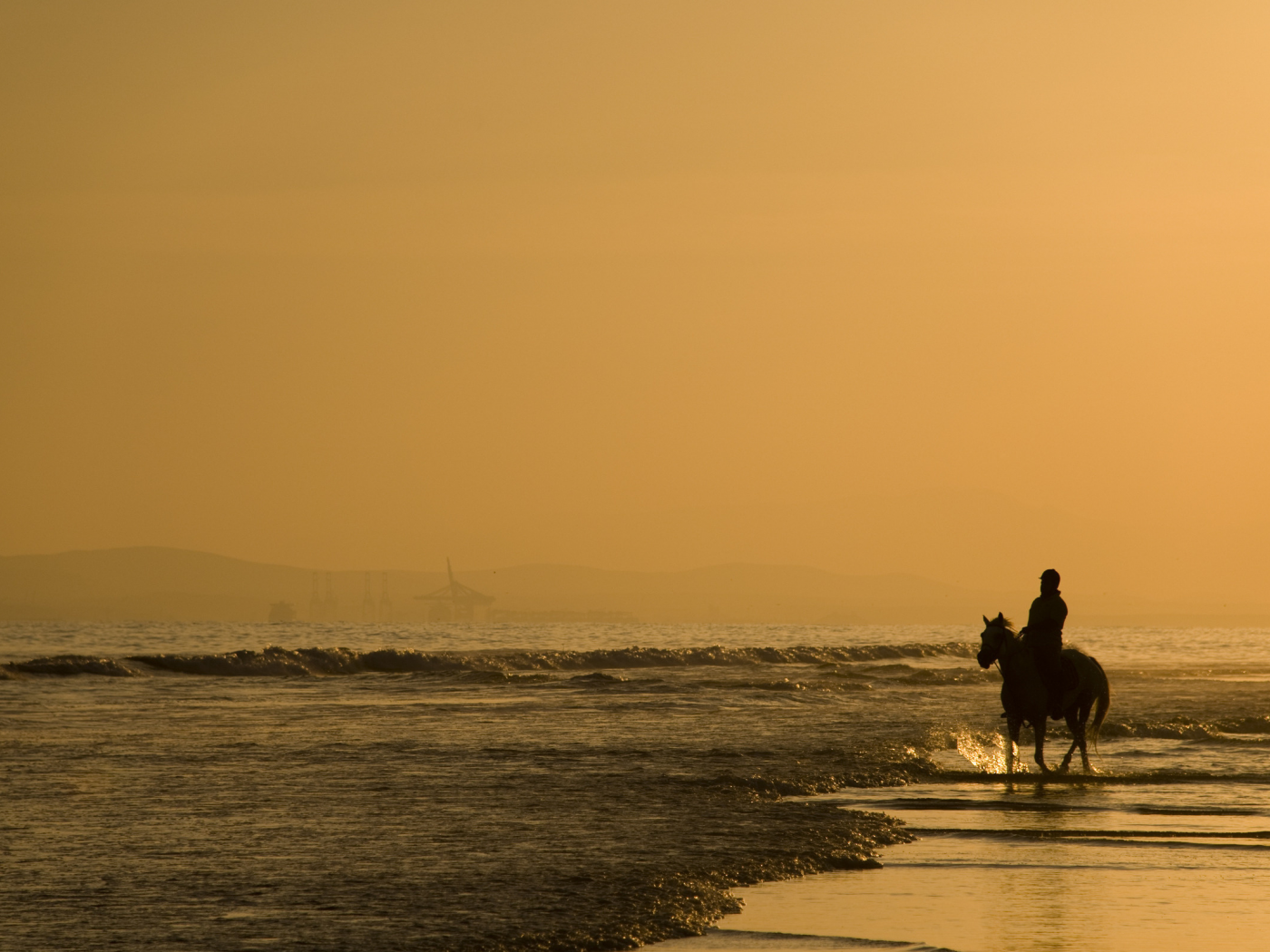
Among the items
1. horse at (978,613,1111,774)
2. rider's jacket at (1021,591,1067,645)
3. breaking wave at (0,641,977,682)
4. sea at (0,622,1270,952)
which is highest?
rider's jacket at (1021,591,1067,645)

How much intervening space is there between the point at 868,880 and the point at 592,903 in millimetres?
2010

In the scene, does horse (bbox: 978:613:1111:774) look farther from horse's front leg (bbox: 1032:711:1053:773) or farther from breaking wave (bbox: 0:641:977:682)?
breaking wave (bbox: 0:641:977:682)

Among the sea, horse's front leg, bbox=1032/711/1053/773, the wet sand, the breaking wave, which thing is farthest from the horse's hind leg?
the breaking wave

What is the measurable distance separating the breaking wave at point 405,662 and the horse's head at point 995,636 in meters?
28.2

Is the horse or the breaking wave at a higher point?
the horse

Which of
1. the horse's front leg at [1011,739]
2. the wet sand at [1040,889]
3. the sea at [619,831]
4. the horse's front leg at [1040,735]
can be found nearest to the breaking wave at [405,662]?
the sea at [619,831]

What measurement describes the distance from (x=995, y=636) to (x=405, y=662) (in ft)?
127

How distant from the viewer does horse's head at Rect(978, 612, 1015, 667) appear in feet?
53.4

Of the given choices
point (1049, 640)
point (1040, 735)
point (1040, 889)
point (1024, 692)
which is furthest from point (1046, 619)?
point (1040, 889)

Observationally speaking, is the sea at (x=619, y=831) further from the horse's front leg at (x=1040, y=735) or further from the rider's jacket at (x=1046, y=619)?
the rider's jacket at (x=1046, y=619)

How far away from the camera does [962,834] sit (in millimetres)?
11008

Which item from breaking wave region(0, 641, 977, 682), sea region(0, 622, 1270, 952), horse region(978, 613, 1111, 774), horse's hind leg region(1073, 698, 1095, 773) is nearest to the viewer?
sea region(0, 622, 1270, 952)

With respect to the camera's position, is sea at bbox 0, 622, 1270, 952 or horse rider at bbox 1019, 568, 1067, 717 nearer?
sea at bbox 0, 622, 1270, 952

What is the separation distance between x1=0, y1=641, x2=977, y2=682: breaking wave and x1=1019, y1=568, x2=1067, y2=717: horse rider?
2827 centimetres
